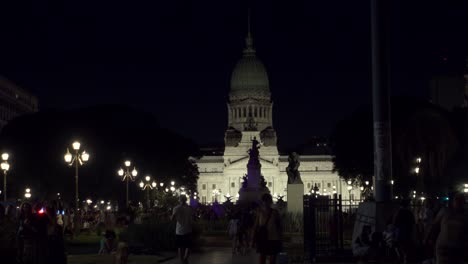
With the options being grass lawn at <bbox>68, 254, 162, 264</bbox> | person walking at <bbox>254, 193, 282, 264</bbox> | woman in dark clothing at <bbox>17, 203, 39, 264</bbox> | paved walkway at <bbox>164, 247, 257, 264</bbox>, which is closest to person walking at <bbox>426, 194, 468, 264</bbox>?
person walking at <bbox>254, 193, 282, 264</bbox>

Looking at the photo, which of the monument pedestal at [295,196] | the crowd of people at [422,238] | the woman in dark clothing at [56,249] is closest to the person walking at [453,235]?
the crowd of people at [422,238]

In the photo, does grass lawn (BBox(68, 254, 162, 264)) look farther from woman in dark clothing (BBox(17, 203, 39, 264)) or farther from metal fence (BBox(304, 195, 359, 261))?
metal fence (BBox(304, 195, 359, 261))

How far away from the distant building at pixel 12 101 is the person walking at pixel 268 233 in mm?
114969

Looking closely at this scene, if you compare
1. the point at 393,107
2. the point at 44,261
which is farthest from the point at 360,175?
the point at 44,261

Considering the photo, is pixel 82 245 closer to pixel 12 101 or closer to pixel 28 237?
pixel 28 237

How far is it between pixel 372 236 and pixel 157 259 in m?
9.46

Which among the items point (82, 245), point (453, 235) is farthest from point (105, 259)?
point (453, 235)

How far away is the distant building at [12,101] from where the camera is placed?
136m

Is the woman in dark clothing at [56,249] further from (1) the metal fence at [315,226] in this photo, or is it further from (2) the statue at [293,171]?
(2) the statue at [293,171]

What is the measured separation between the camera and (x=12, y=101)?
468 feet

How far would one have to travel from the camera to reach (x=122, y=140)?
342 ft

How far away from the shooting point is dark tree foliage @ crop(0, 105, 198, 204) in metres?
94.8

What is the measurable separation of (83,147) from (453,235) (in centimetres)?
7991

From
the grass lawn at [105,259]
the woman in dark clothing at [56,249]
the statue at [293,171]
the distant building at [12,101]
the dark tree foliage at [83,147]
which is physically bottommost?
the grass lawn at [105,259]
